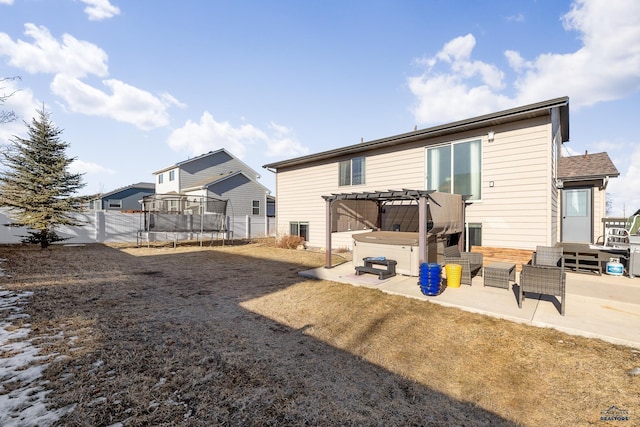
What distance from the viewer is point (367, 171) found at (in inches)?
464

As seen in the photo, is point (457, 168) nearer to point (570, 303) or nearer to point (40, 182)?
point (570, 303)

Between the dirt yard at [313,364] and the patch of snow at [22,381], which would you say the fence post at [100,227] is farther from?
the patch of snow at [22,381]

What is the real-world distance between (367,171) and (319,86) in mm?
5858

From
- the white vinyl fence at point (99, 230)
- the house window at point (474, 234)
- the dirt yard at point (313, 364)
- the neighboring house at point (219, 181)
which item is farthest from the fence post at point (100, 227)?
the house window at point (474, 234)

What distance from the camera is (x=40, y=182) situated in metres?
13.7

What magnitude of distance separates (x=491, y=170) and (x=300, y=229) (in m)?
9.05

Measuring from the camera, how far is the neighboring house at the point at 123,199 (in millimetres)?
30302

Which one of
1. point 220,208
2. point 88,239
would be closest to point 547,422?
point 220,208

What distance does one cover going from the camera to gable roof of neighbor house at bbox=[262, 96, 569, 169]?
294 inches

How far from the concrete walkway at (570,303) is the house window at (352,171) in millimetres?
5726

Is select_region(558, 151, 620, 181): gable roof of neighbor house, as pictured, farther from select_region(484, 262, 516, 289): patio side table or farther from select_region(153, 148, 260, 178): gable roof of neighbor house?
select_region(153, 148, 260, 178): gable roof of neighbor house

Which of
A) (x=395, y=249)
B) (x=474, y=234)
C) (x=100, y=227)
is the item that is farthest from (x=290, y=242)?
(x=100, y=227)

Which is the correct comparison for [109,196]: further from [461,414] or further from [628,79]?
[628,79]

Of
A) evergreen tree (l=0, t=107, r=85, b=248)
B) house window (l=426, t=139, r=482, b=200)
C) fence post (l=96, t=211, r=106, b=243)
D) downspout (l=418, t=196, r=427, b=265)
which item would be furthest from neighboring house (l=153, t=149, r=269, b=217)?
downspout (l=418, t=196, r=427, b=265)
